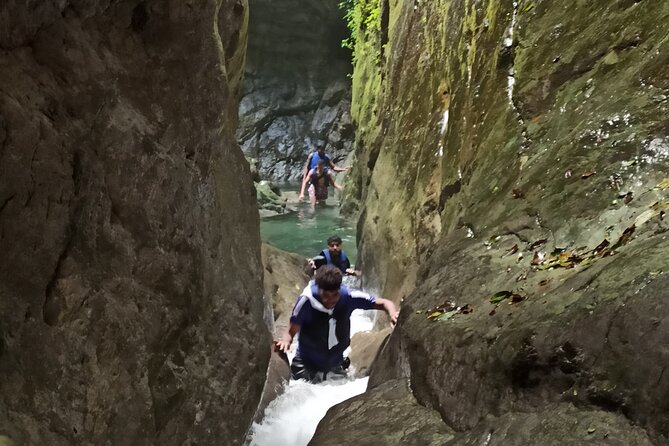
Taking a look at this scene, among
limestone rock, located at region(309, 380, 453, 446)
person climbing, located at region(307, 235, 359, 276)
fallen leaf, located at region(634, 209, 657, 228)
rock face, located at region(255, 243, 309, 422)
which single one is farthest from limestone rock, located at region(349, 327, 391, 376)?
fallen leaf, located at region(634, 209, 657, 228)

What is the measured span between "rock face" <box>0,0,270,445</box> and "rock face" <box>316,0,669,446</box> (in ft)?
3.90

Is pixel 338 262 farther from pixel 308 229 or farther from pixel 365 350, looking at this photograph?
pixel 308 229

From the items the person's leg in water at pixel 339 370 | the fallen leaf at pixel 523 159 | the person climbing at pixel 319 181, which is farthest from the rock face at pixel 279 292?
the person climbing at pixel 319 181

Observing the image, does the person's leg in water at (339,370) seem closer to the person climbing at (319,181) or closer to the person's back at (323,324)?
the person's back at (323,324)

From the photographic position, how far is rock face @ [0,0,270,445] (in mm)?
2775

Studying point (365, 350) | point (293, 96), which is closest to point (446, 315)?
point (365, 350)

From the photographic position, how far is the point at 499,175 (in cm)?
490

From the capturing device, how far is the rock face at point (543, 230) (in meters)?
2.33

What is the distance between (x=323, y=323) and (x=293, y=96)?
25.7 m

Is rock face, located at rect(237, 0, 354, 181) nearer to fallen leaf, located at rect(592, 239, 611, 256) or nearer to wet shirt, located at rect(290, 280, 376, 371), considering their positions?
wet shirt, located at rect(290, 280, 376, 371)

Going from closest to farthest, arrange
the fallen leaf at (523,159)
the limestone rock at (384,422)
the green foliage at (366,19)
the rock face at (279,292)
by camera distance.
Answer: the limestone rock at (384,422)
the fallen leaf at (523,159)
the rock face at (279,292)
the green foliage at (366,19)

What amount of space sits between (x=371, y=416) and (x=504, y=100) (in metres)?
3.20

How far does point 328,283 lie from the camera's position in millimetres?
6500

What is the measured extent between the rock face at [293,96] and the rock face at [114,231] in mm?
25696
